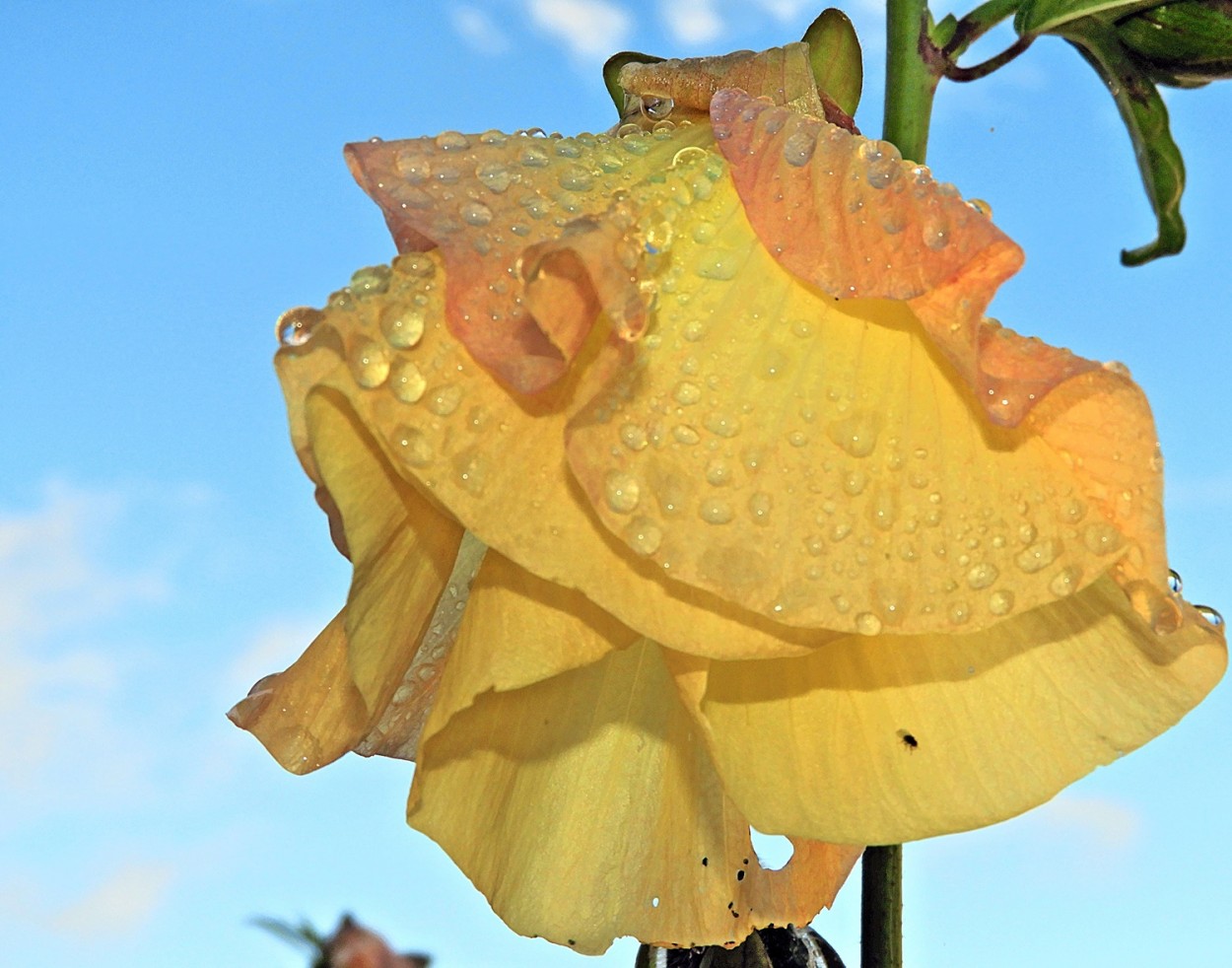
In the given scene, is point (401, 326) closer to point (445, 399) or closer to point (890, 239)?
point (445, 399)

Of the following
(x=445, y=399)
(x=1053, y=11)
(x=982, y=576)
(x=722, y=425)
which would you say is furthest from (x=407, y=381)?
(x=1053, y=11)

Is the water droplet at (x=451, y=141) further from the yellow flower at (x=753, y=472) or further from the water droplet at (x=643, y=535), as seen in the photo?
the water droplet at (x=643, y=535)

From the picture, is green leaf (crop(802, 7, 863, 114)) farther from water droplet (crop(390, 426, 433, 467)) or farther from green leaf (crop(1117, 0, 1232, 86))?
water droplet (crop(390, 426, 433, 467))

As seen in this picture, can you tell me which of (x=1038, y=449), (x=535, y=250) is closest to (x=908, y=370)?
(x=1038, y=449)

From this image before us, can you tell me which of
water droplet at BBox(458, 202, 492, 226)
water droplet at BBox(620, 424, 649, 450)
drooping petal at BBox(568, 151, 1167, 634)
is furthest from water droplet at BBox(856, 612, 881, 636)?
water droplet at BBox(458, 202, 492, 226)

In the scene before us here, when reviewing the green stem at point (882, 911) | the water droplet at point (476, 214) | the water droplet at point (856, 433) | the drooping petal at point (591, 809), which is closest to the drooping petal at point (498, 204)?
the water droplet at point (476, 214)

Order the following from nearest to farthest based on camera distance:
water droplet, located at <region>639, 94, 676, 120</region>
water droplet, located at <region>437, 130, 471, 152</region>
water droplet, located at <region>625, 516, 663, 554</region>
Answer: water droplet, located at <region>625, 516, 663, 554</region>
water droplet, located at <region>437, 130, 471, 152</region>
water droplet, located at <region>639, 94, 676, 120</region>

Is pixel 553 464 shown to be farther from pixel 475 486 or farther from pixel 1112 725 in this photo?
pixel 1112 725
